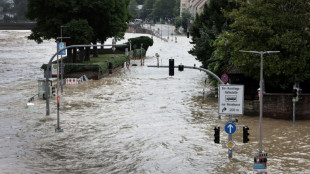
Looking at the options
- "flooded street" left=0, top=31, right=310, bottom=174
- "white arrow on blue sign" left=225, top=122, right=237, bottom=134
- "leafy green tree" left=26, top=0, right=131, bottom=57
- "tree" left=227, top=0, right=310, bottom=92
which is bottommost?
"flooded street" left=0, top=31, right=310, bottom=174

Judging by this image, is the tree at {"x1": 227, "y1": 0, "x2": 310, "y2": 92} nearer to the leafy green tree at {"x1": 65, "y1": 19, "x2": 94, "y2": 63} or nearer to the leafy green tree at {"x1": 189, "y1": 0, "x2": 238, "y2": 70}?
the leafy green tree at {"x1": 189, "y1": 0, "x2": 238, "y2": 70}

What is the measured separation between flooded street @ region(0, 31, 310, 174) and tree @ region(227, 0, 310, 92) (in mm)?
3804

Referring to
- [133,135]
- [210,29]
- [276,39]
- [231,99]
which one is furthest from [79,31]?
[231,99]

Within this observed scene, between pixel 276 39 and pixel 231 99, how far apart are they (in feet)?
44.5

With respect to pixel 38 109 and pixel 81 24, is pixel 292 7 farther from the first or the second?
pixel 81 24

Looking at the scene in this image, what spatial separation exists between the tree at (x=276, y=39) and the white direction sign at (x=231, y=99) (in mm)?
12367

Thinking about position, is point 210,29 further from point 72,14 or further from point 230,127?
point 230,127

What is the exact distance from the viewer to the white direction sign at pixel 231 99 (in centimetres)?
2797

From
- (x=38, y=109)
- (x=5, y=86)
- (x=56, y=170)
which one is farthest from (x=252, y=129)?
(x=5, y=86)

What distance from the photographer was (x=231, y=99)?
1111 inches

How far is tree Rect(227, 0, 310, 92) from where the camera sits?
39562 mm

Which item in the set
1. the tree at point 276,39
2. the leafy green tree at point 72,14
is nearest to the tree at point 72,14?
the leafy green tree at point 72,14

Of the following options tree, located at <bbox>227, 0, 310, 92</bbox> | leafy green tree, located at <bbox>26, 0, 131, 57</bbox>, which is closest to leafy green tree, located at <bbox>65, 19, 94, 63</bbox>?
leafy green tree, located at <bbox>26, 0, 131, 57</bbox>

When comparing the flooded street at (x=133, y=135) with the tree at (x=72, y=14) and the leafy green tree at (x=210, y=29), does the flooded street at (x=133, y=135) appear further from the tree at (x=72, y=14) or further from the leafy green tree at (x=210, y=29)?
the tree at (x=72, y=14)
